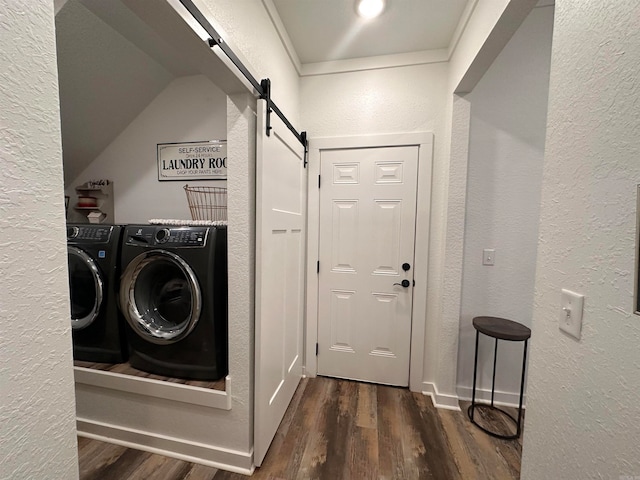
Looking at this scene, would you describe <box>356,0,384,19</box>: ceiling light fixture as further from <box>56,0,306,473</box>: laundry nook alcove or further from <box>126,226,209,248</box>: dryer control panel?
<box>126,226,209,248</box>: dryer control panel

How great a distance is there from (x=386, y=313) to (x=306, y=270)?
0.74 m

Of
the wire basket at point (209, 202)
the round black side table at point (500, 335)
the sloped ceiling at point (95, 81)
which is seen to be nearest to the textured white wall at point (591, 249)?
the round black side table at point (500, 335)

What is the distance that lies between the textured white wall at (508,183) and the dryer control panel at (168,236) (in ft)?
5.88

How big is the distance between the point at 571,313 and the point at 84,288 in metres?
2.32

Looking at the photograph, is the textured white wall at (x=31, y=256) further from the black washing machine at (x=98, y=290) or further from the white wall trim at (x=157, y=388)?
the black washing machine at (x=98, y=290)

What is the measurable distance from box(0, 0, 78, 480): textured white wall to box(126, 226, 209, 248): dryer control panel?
86cm

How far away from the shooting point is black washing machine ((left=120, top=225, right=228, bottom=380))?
137 centimetres

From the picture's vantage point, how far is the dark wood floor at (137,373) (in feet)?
4.61

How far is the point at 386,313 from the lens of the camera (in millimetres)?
2109

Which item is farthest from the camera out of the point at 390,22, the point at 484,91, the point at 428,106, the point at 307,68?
the point at 307,68

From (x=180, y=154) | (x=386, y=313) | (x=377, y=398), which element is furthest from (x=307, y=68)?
(x=377, y=398)

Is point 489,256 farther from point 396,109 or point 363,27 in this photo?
point 363,27

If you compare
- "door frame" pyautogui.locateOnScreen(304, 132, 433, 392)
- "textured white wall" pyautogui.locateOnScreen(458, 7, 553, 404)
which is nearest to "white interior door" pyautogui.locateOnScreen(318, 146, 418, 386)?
"door frame" pyautogui.locateOnScreen(304, 132, 433, 392)

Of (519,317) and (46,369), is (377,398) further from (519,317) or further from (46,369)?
(46,369)
